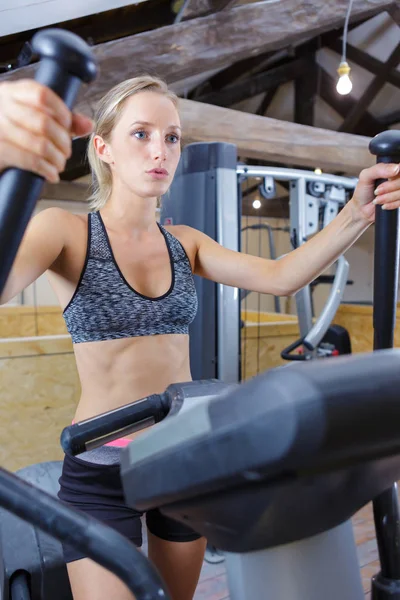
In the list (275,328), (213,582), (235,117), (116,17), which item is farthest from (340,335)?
(116,17)

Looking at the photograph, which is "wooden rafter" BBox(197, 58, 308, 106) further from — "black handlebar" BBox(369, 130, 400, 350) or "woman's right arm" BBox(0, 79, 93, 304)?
"woman's right arm" BBox(0, 79, 93, 304)

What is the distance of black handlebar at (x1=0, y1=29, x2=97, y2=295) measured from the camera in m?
0.39

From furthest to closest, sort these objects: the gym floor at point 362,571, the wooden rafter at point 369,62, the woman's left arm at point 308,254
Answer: the wooden rafter at point 369,62 → the gym floor at point 362,571 → the woman's left arm at point 308,254

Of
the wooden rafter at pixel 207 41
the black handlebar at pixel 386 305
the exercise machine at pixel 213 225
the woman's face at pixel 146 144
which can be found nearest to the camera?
the black handlebar at pixel 386 305

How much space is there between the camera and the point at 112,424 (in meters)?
0.73

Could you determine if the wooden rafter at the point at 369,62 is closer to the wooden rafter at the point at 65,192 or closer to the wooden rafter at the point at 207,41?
the wooden rafter at the point at 207,41

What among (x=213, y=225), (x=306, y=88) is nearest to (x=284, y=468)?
(x=213, y=225)

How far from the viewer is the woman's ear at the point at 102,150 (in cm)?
122

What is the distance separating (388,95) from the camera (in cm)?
756

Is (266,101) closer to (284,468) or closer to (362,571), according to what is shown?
(362,571)

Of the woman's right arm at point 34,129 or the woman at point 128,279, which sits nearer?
the woman's right arm at point 34,129

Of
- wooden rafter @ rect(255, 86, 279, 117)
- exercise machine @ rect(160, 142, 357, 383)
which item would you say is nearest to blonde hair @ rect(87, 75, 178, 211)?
exercise machine @ rect(160, 142, 357, 383)

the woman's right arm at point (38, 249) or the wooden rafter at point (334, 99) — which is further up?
the wooden rafter at point (334, 99)

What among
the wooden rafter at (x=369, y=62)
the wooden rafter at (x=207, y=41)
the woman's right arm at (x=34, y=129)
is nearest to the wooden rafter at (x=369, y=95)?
the wooden rafter at (x=369, y=62)
